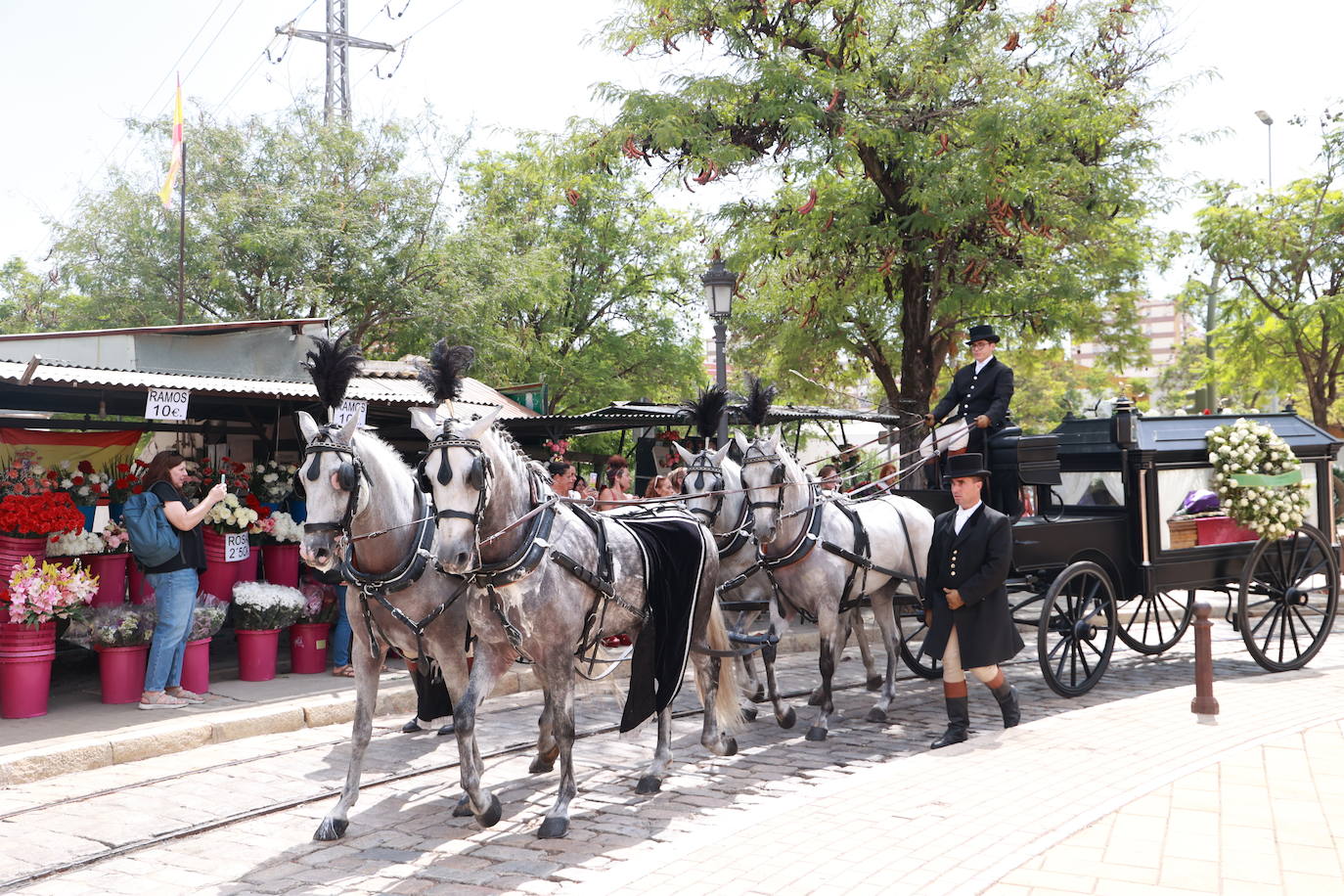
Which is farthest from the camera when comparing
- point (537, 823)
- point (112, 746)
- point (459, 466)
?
point (112, 746)

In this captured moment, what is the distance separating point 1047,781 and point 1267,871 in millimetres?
1601

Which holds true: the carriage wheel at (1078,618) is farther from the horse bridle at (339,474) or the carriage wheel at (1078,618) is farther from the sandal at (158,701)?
the sandal at (158,701)

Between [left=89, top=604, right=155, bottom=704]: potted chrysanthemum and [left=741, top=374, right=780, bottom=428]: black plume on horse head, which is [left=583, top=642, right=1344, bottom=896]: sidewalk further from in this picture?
[left=89, top=604, right=155, bottom=704]: potted chrysanthemum

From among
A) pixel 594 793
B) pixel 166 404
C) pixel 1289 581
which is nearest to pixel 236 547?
pixel 166 404

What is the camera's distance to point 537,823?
5.71 metres

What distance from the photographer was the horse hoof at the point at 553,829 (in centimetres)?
540

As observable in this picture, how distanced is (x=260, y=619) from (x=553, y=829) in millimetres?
4685

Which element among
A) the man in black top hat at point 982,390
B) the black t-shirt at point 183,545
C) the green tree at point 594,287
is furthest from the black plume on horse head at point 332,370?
the green tree at point 594,287

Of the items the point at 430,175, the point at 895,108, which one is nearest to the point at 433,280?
the point at 430,175

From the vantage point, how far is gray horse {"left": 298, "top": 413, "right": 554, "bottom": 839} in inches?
214

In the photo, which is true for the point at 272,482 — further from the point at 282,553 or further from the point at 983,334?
the point at 983,334

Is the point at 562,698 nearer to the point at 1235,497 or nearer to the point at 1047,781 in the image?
the point at 1047,781

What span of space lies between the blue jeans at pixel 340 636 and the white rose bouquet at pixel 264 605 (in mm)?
434

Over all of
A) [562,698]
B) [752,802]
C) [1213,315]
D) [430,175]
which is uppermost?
[430,175]
